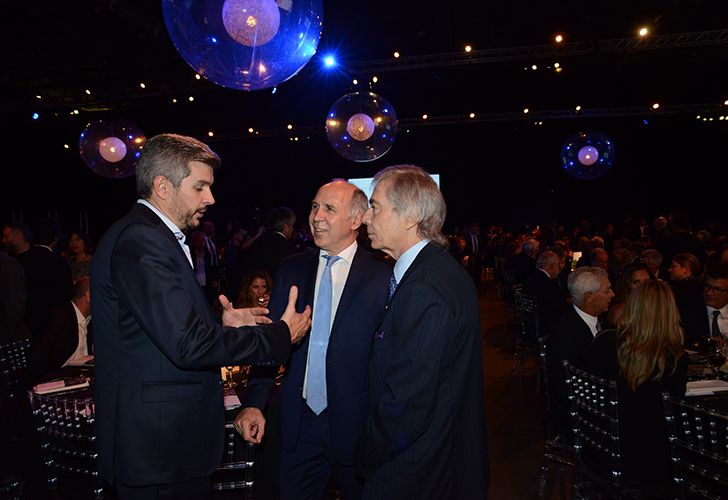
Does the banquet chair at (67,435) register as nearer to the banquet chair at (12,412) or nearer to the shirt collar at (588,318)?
the banquet chair at (12,412)

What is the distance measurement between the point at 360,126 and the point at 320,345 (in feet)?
10.0

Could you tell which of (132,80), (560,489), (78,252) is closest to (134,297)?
(560,489)

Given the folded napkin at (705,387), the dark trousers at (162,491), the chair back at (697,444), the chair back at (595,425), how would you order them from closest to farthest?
1. the dark trousers at (162,491)
2. the chair back at (697,444)
3. the chair back at (595,425)
4. the folded napkin at (705,387)

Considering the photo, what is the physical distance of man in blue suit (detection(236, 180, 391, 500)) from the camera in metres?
2.23

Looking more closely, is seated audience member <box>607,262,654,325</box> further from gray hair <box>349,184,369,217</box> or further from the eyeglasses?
gray hair <box>349,184,369,217</box>

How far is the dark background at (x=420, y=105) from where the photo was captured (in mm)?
7723

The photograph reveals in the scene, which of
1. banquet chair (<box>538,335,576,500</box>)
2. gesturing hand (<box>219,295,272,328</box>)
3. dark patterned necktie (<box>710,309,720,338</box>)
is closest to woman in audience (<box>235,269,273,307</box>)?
gesturing hand (<box>219,295,272,328</box>)

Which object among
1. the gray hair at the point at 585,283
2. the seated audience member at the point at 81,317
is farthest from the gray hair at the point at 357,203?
the seated audience member at the point at 81,317

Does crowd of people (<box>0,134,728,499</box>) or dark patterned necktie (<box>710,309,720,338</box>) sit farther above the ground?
crowd of people (<box>0,134,728,499</box>)

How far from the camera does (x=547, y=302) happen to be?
19.2 ft

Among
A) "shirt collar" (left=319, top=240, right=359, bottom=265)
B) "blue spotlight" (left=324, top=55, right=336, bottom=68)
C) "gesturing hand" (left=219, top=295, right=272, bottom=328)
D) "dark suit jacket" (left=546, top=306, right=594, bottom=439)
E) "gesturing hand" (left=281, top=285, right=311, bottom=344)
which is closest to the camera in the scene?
"gesturing hand" (left=281, top=285, right=311, bottom=344)

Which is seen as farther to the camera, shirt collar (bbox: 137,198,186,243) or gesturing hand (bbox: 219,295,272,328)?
gesturing hand (bbox: 219,295,272,328)

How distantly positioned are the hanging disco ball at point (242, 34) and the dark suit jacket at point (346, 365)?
3.13 ft

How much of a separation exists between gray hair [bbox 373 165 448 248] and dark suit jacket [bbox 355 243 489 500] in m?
0.16
